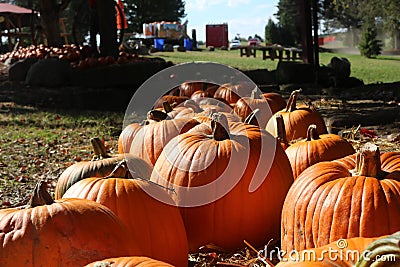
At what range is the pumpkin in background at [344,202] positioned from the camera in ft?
8.68

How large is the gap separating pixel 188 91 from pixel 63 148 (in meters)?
2.25

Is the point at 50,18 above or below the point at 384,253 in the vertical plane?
above

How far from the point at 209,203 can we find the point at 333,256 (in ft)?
5.43

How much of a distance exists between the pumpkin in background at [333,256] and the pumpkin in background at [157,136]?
2.38m

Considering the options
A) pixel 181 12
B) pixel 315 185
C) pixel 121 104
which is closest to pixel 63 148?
pixel 121 104

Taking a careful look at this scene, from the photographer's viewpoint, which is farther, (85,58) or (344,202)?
(85,58)

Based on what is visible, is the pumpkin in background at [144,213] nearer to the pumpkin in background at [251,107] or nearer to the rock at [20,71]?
the pumpkin in background at [251,107]

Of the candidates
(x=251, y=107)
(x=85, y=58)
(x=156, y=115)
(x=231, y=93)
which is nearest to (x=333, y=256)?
(x=156, y=115)

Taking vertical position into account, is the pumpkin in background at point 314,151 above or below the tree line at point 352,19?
below

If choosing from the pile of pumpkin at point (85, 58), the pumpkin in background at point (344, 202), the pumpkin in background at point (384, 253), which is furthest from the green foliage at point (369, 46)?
the pumpkin in background at point (384, 253)

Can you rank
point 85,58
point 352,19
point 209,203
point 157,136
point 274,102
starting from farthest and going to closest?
1. point 352,19
2. point 85,58
3. point 274,102
4. point 157,136
5. point 209,203

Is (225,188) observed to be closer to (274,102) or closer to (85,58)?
(274,102)

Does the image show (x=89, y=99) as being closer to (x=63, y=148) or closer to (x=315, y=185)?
(x=63, y=148)

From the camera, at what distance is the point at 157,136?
4375mm
